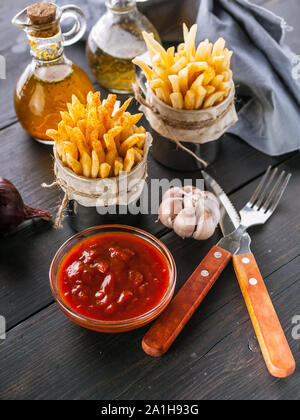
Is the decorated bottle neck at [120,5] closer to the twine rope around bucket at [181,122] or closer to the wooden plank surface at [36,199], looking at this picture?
the twine rope around bucket at [181,122]

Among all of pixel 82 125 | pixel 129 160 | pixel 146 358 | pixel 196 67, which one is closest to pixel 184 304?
pixel 146 358

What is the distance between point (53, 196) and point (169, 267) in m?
0.45

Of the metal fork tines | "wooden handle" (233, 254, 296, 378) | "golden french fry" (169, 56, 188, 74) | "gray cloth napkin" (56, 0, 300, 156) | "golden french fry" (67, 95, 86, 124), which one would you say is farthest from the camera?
"gray cloth napkin" (56, 0, 300, 156)

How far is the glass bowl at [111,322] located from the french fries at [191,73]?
0.37 m

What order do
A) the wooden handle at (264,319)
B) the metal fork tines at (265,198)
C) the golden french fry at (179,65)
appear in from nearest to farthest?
the wooden handle at (264,319) → the golden french fry at (179,65) → the metal fork tines at (265,198)

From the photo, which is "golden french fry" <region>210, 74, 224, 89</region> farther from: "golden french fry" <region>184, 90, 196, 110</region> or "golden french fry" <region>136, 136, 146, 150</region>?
"golden french fry" <region>136, 136, 146, 150</region>

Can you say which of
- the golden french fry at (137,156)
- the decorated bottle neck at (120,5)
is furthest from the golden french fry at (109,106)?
the decorated bottle neck at (120,5)

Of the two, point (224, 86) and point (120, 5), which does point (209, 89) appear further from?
point (120, 5)

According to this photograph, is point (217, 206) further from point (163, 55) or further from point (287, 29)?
point (287, 29)

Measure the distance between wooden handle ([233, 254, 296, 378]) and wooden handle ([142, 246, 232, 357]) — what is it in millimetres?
52

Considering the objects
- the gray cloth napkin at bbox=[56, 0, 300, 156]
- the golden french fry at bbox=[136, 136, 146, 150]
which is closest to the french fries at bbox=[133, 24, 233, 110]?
the golden french fry at bbox=[136, 136, 146, 150]

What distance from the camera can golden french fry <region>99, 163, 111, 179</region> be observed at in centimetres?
112

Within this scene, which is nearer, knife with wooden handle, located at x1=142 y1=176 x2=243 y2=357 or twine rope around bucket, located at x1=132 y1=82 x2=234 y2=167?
knife with wooden handle, located at x1=142 y1=176 x2=243 y2=357

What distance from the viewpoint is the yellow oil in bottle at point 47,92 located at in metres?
1.41
